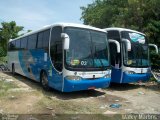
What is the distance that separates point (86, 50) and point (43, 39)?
2.66m

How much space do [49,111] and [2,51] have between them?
3064 cm

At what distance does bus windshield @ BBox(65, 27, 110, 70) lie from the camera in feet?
28.9

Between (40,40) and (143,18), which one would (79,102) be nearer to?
(40,40)

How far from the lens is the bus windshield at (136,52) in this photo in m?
11.1

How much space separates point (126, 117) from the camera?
703cm

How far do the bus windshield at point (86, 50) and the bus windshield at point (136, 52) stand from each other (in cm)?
164

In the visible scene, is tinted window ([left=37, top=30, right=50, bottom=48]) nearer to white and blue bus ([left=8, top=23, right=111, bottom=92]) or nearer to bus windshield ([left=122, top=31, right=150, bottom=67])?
white and blue bus ([left=8, top=23, right=111, bottom=92])

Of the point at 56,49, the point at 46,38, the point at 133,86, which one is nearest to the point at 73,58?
the point at 56,49

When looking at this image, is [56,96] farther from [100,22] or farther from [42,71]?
[100,22]

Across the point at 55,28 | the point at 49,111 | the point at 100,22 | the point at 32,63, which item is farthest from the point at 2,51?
the point at 49,111

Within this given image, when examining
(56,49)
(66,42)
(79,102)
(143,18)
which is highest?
(143,18)

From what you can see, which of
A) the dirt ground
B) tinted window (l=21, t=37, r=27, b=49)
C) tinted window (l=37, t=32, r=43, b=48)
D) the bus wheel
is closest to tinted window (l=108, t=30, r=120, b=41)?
the dirt ground

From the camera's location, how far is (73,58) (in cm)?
878

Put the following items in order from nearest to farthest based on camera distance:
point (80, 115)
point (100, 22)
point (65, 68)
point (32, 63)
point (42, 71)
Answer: point (80, 115) < point (65, 68) < point (42, 71) < point (32, 63) < point (100, 22)
